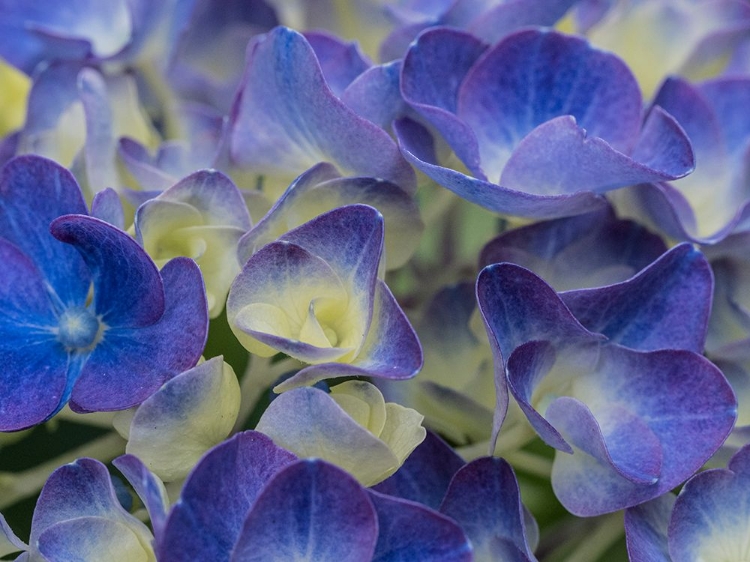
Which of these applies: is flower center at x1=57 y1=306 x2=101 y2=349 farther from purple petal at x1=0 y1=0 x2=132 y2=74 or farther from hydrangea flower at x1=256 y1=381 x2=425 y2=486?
purple petal at x1=0 y1=0 x2=132 y2=74

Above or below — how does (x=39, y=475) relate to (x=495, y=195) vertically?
below

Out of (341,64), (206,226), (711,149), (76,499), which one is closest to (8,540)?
(76,499)

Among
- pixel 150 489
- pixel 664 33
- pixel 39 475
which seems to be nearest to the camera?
pixel 150 489

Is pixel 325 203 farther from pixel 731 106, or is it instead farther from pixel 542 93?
pixel 731 106

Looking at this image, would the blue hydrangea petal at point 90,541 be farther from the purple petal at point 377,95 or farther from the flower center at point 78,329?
the purple petal at point 377,95

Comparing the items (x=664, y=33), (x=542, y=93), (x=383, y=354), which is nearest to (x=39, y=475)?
(x=383, y=354)

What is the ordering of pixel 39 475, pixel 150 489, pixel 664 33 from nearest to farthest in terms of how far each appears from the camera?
pixel 150 489 → pixel 39 475 → pixel 664 33

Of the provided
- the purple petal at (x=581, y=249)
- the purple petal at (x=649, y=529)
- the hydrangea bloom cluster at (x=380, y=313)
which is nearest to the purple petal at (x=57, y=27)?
the hydrangea bloom cluster at (x=380, y=313)

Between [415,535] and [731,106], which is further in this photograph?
[731,106]
